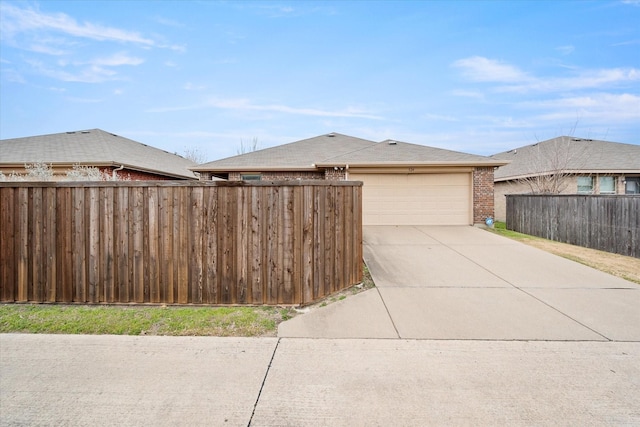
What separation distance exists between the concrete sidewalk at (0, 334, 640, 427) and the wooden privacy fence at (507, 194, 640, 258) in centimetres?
696

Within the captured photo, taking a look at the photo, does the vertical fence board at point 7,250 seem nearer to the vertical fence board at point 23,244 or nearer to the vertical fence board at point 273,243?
the vertical fence board at point 23,244

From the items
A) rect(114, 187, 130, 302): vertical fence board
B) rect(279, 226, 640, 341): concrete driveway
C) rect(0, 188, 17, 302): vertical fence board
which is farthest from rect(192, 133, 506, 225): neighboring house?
rect(0, 188, 17, 302): vertical fence board

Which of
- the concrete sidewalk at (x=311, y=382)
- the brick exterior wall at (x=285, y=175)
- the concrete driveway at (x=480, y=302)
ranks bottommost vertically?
the concrete sidewalk at (x=311, y=382)

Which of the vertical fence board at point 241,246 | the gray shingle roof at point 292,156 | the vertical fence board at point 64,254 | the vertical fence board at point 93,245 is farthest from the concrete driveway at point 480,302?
the gray shingle roof at point 292,156

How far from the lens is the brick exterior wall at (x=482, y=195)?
1185 cm

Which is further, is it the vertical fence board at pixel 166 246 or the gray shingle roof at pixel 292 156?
the gray shingle roof at pixel 292 156

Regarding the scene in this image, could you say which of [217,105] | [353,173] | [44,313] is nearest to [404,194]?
[353,173]

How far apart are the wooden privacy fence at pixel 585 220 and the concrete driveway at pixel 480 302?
2.66m

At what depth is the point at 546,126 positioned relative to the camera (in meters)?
18.2

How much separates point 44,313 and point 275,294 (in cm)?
323

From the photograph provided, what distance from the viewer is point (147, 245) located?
4.64m

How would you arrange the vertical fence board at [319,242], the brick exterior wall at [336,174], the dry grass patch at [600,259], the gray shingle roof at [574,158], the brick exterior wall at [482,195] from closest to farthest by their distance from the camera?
the vertical fence board at [319,242]
the dry grass patch at [600,259]
the brick exterior wall at [482,195]
the brick exterior wall at [336,174]
the gray shingle roof at [574,158]

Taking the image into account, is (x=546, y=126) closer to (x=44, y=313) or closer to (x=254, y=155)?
(x=254, y=155)

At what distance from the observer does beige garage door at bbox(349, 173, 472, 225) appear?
1199cm
